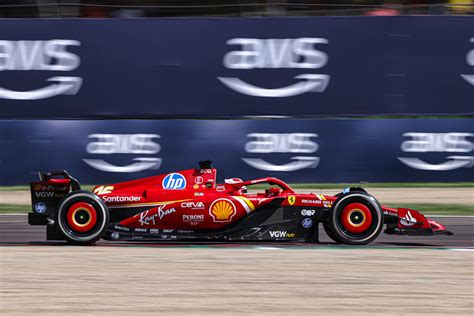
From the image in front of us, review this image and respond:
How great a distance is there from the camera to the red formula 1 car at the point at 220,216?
321 inches

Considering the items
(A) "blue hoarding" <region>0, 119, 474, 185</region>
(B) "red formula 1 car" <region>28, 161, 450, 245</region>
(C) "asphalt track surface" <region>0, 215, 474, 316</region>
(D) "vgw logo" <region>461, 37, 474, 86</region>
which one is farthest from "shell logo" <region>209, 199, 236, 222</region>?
(D) "vgw logo" <region>461, 37, 474, 86</region>

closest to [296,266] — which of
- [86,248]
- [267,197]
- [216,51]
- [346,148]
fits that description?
[267,197]

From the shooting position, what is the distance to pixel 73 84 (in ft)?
44.2

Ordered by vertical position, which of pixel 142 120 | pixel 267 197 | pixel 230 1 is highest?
pixel 230 1

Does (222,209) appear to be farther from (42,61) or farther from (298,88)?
(42,61)

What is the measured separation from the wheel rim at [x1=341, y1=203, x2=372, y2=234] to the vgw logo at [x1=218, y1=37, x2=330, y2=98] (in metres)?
5.34

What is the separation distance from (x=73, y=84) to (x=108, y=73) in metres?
0.59

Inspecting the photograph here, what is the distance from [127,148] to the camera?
42.7 feet

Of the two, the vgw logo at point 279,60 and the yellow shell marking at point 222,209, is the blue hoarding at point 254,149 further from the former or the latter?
the yellow shell marking at point 222,209

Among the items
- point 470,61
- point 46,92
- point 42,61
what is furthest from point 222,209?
point 470,61

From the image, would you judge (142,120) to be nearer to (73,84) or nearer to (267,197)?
(73,84)

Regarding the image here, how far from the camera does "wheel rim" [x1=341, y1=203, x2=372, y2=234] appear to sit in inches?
322

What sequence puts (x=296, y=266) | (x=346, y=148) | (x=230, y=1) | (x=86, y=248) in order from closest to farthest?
(x=296, y=266) < (x=86, y=248) < (x=346, y=148) < (x=230, y=1)

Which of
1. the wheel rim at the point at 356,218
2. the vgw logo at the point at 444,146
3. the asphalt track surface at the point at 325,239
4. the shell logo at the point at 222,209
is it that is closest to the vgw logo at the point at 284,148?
the vgw logo at the point at 444,146
